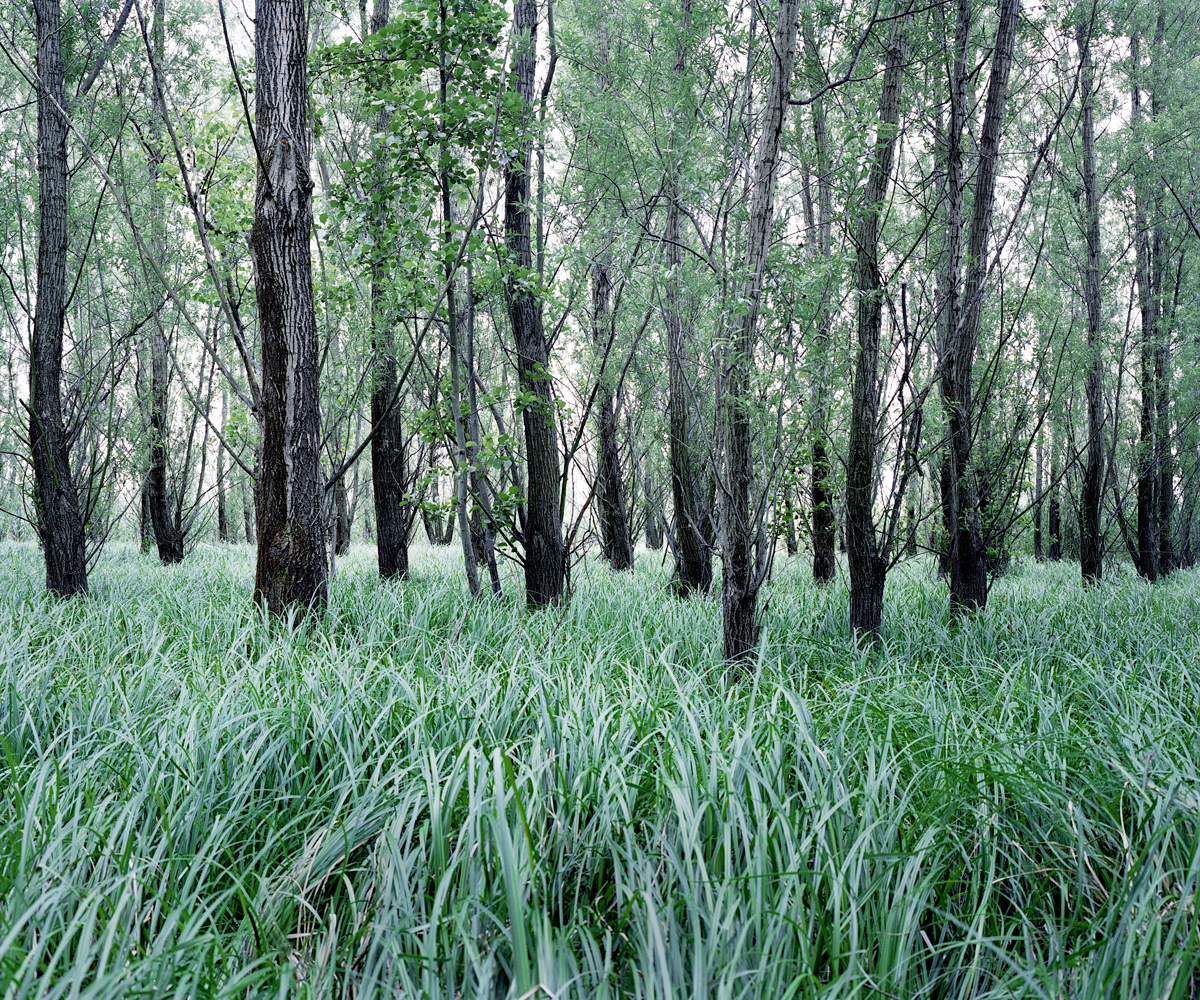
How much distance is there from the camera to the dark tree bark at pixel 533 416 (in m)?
4.87

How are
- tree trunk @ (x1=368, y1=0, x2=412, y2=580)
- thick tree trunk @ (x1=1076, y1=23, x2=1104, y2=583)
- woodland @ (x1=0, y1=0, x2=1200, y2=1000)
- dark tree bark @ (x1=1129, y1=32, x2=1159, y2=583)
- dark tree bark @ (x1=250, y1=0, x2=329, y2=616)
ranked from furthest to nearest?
dark tree bark @ (x1=1129, y1=32, x2=1159, y2=583) → thick tree trunk @ (x1=1076, y1=23, x2=1104, y2=583) → tree trunk @ (x1=368, y1=0, x2=412, y2=580) → dark tree bark @ (x1=250, y1=0, x2=329, y2=616) → woodland @ (x1=0, y1=0, x2=1200, y2=1000)

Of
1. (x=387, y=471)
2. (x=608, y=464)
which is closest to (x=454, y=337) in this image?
(x=387, y=471)

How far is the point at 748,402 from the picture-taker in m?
3.01

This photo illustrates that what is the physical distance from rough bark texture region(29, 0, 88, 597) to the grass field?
2.25 meters

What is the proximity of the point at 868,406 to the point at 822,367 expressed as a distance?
81 cm

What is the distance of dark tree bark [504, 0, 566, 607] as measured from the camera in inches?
192

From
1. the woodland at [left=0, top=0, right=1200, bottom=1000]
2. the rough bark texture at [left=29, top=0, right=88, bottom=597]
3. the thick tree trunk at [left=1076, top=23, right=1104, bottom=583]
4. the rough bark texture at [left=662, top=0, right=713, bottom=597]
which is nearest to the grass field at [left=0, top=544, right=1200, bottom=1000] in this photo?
the woodland at [left=0, top=0, right=1200, bottom=1000]

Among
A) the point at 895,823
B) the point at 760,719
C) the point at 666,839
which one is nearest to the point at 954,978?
the point at 895,823

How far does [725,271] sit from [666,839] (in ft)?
7.96

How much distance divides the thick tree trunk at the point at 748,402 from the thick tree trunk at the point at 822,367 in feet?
1.18

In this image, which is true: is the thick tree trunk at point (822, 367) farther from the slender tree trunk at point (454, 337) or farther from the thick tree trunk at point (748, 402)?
the slender tree trunk at point (454, 337)

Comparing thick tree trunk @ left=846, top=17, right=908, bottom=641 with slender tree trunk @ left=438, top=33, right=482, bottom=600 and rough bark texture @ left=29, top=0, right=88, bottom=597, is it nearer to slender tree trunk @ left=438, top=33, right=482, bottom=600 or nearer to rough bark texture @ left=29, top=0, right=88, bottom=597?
slender tree trunk @ left=438, top=33, right=482, bottom=600

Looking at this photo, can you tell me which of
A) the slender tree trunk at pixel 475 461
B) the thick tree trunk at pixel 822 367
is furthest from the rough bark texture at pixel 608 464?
the slender tree trunk at pixel 475 461

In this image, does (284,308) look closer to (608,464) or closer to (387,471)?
(387,471)
